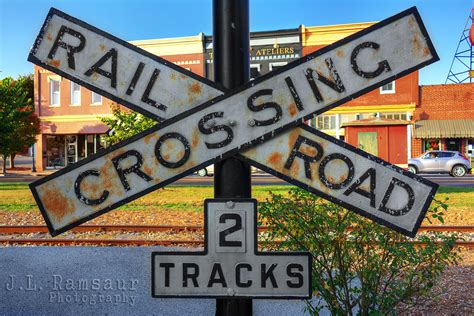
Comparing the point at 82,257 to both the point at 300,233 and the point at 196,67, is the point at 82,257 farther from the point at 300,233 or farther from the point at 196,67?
the point at 196,67

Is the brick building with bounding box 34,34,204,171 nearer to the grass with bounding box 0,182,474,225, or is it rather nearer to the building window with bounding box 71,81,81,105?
the building window with bounding box 71,81,81,105

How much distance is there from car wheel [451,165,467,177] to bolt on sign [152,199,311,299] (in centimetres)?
2406

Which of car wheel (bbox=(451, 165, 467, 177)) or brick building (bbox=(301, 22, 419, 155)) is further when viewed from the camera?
brick building (bbox=(301, 22, 419, 155))

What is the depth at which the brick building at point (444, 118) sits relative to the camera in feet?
82.1

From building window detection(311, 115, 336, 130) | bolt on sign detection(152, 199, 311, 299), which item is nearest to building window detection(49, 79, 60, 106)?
building window detection(311, 115, 336, 130)

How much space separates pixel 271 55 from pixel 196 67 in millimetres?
6201

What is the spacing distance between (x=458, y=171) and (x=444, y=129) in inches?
192

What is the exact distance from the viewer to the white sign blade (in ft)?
3.87

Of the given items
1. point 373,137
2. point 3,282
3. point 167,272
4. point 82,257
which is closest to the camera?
point 167,272

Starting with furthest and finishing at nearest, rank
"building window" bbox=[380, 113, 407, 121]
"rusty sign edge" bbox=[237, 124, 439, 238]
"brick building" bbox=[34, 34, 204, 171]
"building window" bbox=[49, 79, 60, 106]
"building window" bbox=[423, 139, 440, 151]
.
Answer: "building window" bbox=[49, 79, 60, 106], "brick building" bbox=[34, 34, 204, 171], "building window" bbox=[380, 113, 407, 121], "building window" bbox=[423, 139, 440, 151], "rusty sign edge" bbox=[237, 124, 439, 238]

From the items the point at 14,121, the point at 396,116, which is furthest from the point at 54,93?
the point at 396,116

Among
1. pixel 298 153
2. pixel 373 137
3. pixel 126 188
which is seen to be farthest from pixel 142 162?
pixel 373 137

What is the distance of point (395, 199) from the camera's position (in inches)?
42.9

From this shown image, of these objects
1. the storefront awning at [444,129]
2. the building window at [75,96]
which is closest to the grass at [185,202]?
the storefront awning at [444,129]
